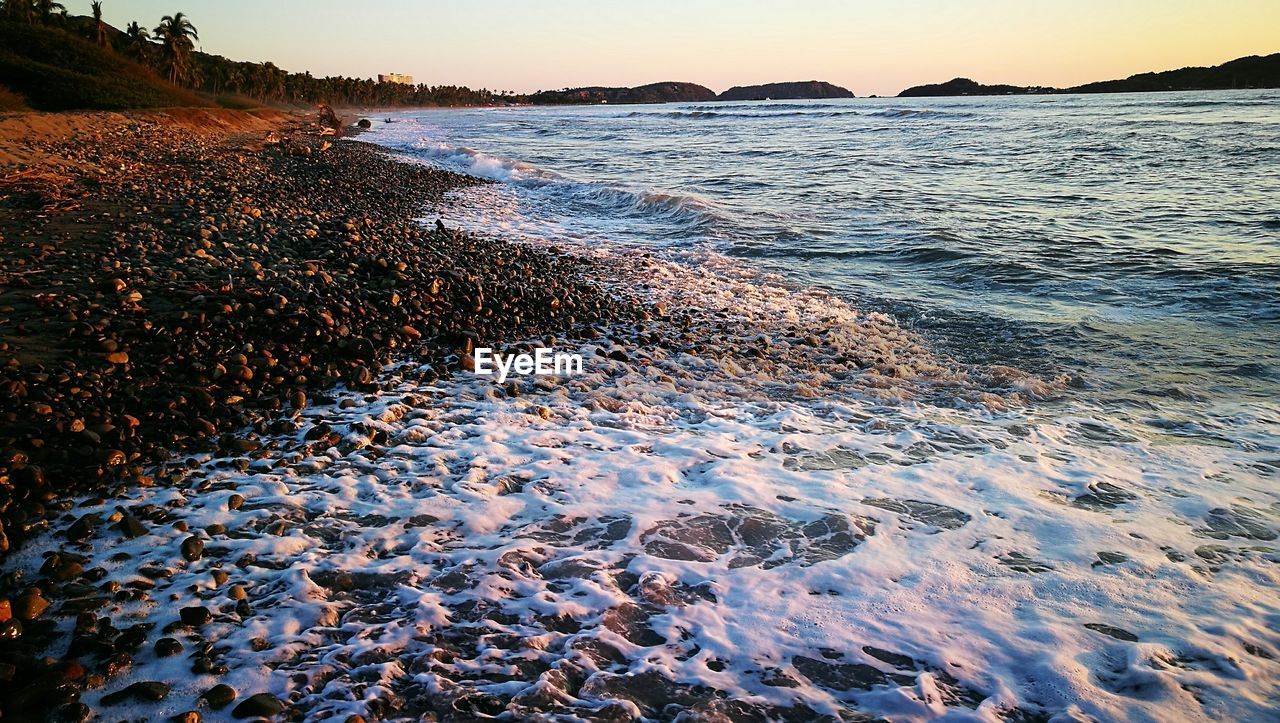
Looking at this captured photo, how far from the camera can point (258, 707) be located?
299 cm

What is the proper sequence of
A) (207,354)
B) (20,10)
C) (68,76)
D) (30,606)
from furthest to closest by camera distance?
(20,10), (68,76), (207,354), (30,606)

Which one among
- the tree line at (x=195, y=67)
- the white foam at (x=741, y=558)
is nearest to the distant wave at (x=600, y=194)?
the white foam at (x=741, y=558)

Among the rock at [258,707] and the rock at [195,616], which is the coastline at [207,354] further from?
the rock at [258,707]

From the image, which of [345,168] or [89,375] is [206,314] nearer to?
[89,375]

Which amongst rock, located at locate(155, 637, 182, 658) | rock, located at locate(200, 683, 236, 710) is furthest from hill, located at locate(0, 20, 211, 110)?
rock, located at locate(200, 683, 236, 710)

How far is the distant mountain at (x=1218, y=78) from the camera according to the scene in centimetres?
9825

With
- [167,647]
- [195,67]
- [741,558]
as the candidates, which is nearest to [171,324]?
[167,647]

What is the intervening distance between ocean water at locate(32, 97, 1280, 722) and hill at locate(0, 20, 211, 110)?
1316 inches

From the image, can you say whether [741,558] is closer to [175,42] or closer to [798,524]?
[798,524]

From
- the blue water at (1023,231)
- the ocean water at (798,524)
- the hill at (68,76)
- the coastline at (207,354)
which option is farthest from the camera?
the hill at (68,76)

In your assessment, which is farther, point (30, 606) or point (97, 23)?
point (97, 23)

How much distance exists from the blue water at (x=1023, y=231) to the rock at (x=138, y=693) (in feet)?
27.8

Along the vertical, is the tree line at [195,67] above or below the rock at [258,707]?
above

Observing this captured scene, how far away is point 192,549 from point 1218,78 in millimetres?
145211
